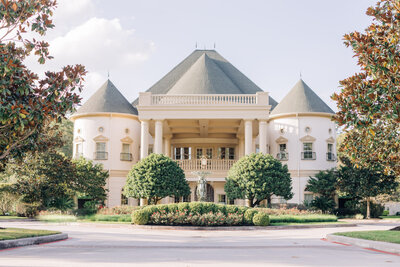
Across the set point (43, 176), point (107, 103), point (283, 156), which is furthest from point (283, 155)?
point (43, 176)

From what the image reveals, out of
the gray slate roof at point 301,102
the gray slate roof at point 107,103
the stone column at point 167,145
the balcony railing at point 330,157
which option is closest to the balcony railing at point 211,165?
the stone column at point 167,145

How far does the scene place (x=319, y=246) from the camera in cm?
1297

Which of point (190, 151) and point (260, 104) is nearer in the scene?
point (260, 104)

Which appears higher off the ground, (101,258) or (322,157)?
(322,157)

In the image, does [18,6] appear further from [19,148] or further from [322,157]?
[322,157]

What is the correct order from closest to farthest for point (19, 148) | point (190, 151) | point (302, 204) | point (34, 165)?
point (19, 148) → point (34, 165) → point (302, 204) → point (190, 151)

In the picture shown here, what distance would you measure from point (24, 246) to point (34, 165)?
55.3ft

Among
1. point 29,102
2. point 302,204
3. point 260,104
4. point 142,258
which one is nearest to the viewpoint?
point 142,258

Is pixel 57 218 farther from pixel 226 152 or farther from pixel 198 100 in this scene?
pixel 226 152

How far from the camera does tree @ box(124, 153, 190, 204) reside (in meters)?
28.6

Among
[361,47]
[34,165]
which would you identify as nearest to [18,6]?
[361,47]

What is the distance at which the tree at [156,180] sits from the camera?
28641 millimetres

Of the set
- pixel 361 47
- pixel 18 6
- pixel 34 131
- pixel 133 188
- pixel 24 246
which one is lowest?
pixel 24 246

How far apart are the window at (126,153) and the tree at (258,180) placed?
468 inches
